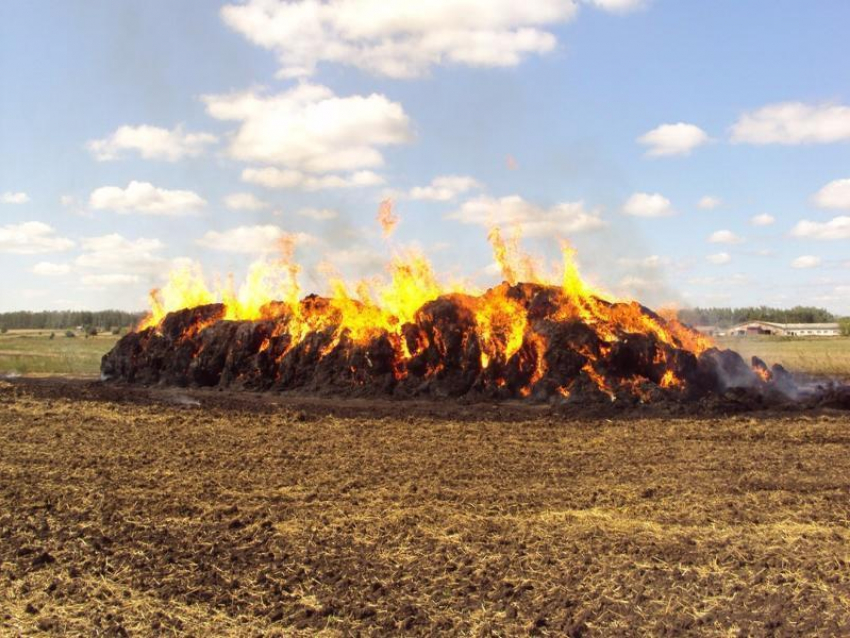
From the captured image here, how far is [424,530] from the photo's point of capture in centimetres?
1126

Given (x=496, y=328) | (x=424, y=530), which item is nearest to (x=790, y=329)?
(x=496, y=328)

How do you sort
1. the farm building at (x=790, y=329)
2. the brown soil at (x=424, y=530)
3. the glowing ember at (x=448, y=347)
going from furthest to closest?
the farm building at (x=790, y=329), the glowing ember at (x=448, y=347), the brown soil at (x=424, y=530)

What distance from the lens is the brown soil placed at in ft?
27.8

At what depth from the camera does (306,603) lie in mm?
8789

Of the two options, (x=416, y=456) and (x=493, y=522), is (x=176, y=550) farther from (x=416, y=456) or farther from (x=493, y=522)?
(x=416, y=456)

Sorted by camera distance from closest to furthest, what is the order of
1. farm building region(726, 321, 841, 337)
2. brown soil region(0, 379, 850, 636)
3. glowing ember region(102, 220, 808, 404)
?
brown soil region(0, 379, 850, 636)
glowing ember region(102, 220, 808, 404)
farm building region(726, 321, 841, 337)

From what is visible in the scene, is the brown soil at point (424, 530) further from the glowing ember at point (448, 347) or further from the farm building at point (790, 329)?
the farm building at point (790, 329)

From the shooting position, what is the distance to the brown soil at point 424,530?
8.48 metres

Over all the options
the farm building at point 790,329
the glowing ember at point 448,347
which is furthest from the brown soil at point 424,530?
the farm building at point 790,329

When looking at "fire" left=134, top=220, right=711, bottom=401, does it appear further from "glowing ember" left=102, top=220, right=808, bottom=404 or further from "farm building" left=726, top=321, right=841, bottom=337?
"farm building" left=726, top=321, right=841, bottom=337

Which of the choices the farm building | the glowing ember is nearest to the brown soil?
the glowing ember

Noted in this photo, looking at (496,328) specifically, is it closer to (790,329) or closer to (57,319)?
(790,329)

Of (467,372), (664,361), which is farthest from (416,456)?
(664,361)

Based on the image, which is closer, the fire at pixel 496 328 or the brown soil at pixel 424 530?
the brown soil at pixel 424 530
